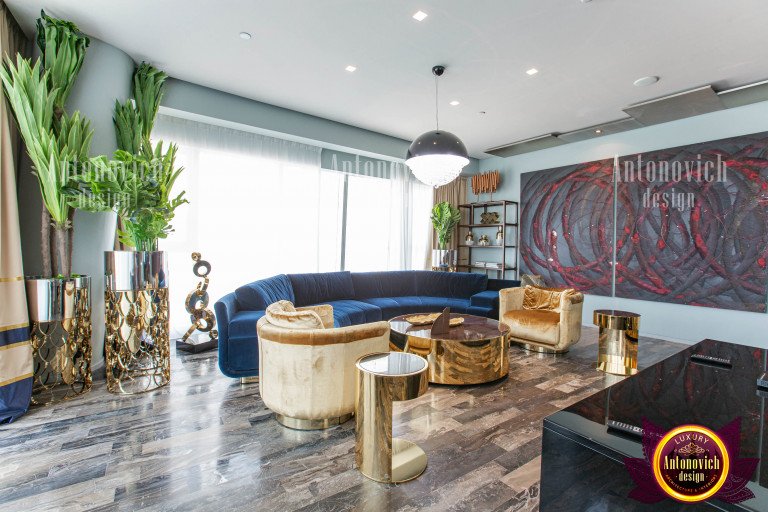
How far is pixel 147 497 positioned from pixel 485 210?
643cm

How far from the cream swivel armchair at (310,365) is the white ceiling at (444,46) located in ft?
7.68

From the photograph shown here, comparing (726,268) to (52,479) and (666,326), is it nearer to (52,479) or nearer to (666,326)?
(666,326)

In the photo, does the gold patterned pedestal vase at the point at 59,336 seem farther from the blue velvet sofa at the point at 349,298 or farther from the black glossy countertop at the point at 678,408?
the black glossy countertop at the point at 678,408

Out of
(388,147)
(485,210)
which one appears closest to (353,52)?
(388,147)

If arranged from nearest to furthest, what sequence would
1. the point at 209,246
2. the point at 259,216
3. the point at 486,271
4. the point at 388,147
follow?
the point at 209,246, the point at 259,216, the point at 388,147, the point at 486,271

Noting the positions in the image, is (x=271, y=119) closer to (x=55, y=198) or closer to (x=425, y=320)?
(x=55, y=198)

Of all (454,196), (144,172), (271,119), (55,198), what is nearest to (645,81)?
(454,196)

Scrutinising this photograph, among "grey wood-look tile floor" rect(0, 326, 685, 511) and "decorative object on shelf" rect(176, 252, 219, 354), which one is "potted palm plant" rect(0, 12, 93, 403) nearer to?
"grey wood-look tile floor" rect(0, 326, 685, 511)

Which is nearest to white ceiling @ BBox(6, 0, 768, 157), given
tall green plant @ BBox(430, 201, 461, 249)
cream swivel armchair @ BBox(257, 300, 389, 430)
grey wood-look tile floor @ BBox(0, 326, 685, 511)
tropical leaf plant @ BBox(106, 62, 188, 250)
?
tropical leaf plant @ BBox(106, 62, 188, 250)

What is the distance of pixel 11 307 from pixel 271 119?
3.18 metres

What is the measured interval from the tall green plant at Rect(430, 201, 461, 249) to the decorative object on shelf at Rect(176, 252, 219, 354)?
394 cm

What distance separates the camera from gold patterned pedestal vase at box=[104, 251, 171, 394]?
2791 millimetres

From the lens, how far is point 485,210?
691 centimetres

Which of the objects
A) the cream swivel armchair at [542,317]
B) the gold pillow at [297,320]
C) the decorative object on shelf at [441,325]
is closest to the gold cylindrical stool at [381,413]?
the gold pillow at [297,320]
